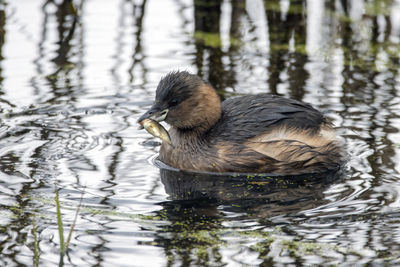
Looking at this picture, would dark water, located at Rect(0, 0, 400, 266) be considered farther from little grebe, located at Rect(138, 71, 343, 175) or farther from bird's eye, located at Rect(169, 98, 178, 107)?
bird's eye, located at Rect(169, 98, 178, 107)

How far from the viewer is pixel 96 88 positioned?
25.6ft

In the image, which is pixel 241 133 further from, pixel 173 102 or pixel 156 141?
pixel 156 141

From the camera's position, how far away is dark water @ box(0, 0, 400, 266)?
179 inches

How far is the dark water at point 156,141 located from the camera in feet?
14.9

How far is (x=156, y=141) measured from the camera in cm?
669

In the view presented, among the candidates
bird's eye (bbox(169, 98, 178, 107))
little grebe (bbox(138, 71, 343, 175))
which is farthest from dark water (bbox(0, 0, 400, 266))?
bird's eye (bbox(169, 98, 178, 107))

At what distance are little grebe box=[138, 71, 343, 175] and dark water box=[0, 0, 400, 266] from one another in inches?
5.5

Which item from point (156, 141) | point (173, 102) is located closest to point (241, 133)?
point (173, 102)

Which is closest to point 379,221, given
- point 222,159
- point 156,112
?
point 222,159

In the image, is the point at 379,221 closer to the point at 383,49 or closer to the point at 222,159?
the point at 222,159

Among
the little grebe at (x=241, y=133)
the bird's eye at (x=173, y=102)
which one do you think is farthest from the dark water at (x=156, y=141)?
the bird's eye at (x=173, y=102)

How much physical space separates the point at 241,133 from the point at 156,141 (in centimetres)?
103

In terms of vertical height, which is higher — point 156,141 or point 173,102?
point 173,102

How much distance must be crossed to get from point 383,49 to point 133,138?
3918mm
